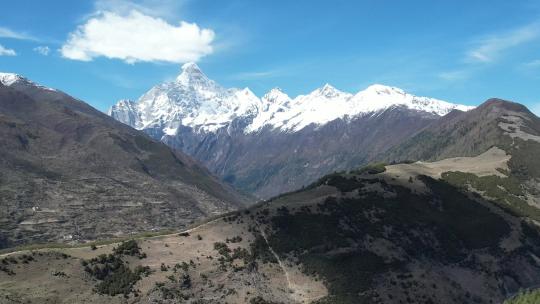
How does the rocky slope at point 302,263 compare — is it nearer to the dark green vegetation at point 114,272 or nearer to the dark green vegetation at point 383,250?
the dark green vegetation at point 114,272

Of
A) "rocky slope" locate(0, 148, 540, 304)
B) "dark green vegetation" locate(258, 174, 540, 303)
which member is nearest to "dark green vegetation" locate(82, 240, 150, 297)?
"rocky slope" locate(0, 148, 540, 304)

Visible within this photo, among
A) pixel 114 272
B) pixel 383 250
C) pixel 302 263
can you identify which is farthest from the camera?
pixel 383 250

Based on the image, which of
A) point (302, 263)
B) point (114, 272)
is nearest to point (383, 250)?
point (302, 263)

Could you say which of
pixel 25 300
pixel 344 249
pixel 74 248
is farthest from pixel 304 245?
pixel 25 300

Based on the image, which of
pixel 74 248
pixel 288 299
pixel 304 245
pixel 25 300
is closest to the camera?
pixel 25 300

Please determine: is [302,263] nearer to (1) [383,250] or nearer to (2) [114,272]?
(1) [383,250]

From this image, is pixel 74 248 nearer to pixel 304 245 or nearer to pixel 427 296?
pixel 304 245
